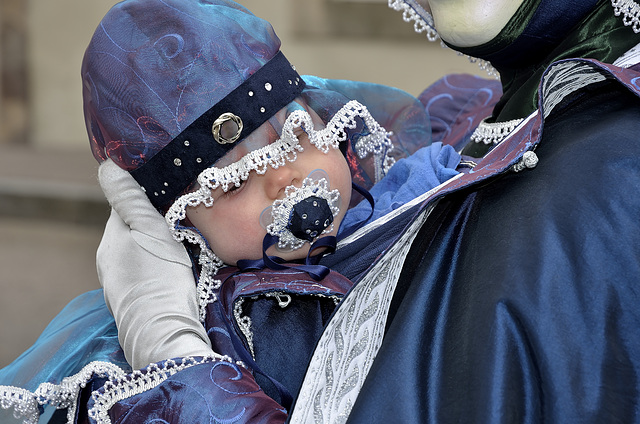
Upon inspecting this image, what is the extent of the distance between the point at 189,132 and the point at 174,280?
0.53 feet

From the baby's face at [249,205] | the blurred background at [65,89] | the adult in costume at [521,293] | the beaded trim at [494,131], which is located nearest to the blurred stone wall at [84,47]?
the blurred background at [65,89]

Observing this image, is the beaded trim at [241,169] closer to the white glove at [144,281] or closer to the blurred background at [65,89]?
the white glove at [144,281]

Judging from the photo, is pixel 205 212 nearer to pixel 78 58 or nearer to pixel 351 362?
pixel 351 362

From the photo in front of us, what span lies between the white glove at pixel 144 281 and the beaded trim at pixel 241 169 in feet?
0.06

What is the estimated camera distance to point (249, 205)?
0.91 meters

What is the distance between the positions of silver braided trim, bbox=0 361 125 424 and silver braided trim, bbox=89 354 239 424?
22 millimetres

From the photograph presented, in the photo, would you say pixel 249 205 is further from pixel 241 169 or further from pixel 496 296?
pixel 496 296

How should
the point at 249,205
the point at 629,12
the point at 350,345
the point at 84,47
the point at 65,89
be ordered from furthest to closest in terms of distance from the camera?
the point at 65,89, the point at 84,47, the point at 249,205, the point at 629,12, the point at 350,345

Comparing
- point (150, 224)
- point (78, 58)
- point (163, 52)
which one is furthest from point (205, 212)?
point (78, 58)

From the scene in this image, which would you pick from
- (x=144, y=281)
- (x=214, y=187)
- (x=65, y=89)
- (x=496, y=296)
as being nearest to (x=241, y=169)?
(x=214, y=187)

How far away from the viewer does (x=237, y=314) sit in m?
0.88

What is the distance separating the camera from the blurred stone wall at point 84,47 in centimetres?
368

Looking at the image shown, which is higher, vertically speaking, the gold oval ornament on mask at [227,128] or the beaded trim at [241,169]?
the gold oval ornament on mask at [227,128]

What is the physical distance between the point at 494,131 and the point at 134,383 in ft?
1.61
